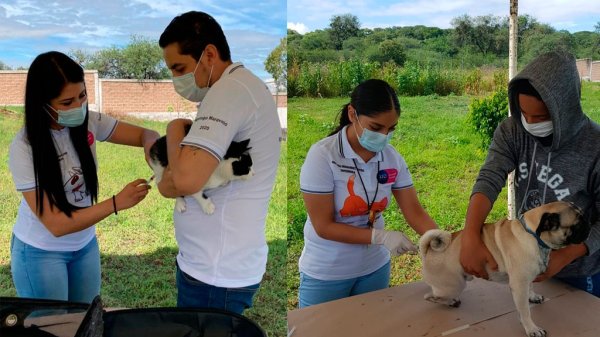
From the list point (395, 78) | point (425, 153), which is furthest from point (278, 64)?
point (425, 153)

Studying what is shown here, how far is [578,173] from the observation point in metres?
1.38

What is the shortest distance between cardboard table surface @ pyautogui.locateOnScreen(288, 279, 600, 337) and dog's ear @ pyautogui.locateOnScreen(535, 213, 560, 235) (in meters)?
0.27

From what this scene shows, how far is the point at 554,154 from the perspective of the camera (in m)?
1.41

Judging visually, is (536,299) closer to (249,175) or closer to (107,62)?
(249,175)

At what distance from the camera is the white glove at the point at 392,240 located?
160 cm

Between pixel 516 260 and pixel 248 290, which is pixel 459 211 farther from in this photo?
pixel 248 290

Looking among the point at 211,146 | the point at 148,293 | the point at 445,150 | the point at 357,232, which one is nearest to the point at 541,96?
the point at 357,232

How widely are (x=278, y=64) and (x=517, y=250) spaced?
3.45 feet

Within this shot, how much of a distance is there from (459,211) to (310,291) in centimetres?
190

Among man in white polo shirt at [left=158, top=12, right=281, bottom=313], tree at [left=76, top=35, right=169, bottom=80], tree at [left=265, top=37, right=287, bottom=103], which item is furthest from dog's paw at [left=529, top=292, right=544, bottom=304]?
tree at [left=76, top=35, right=169, bottom=80]

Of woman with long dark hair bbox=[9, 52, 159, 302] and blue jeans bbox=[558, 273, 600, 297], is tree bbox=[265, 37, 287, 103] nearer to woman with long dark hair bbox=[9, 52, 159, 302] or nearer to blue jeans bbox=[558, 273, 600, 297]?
woman with long dark hair bbox=[9, 52, 159, 302]

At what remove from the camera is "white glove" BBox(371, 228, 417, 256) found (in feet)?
5.24

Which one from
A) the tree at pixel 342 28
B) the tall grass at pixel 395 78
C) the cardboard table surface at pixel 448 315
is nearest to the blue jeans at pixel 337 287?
the cardboard table surface at pixel 448 315

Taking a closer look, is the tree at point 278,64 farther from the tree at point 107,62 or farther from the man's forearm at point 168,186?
the tree at point 107,62
